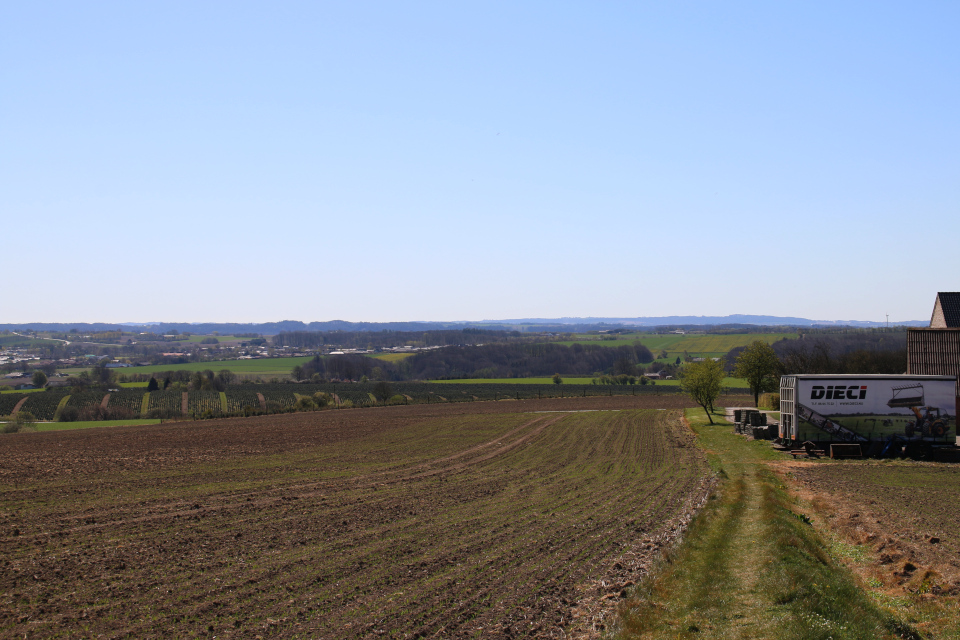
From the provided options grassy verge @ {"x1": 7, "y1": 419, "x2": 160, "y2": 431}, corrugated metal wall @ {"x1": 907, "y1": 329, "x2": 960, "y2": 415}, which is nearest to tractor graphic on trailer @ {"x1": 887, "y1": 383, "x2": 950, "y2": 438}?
corrugated metal wall @ {"x1": 907, "y1": 329, "x2": 960, "y2": 415}

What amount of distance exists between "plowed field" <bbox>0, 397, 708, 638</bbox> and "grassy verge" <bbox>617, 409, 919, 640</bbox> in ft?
2.46

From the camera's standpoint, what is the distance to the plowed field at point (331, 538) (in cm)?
1044

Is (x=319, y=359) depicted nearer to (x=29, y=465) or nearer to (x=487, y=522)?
(x=29, y=465)

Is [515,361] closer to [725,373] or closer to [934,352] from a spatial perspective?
[725,373]

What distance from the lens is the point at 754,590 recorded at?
11258 mm

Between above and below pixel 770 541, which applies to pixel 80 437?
below

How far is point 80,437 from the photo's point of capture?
4388 cm

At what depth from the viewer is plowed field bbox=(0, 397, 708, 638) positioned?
10.4 m

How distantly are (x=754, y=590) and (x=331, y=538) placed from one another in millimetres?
8896

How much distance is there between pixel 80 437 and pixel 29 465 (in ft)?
55.3

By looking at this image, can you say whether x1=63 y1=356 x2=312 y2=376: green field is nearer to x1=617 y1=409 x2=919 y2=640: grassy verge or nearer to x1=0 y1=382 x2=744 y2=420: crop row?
x1=0 y1=382 x2=744 y2=420: crop row

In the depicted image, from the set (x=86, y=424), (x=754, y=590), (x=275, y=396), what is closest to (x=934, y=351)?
(x=754, y=590)

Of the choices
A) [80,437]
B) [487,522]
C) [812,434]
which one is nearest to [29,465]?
[80,437]

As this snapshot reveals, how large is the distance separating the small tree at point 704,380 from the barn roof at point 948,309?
14.9 meters
